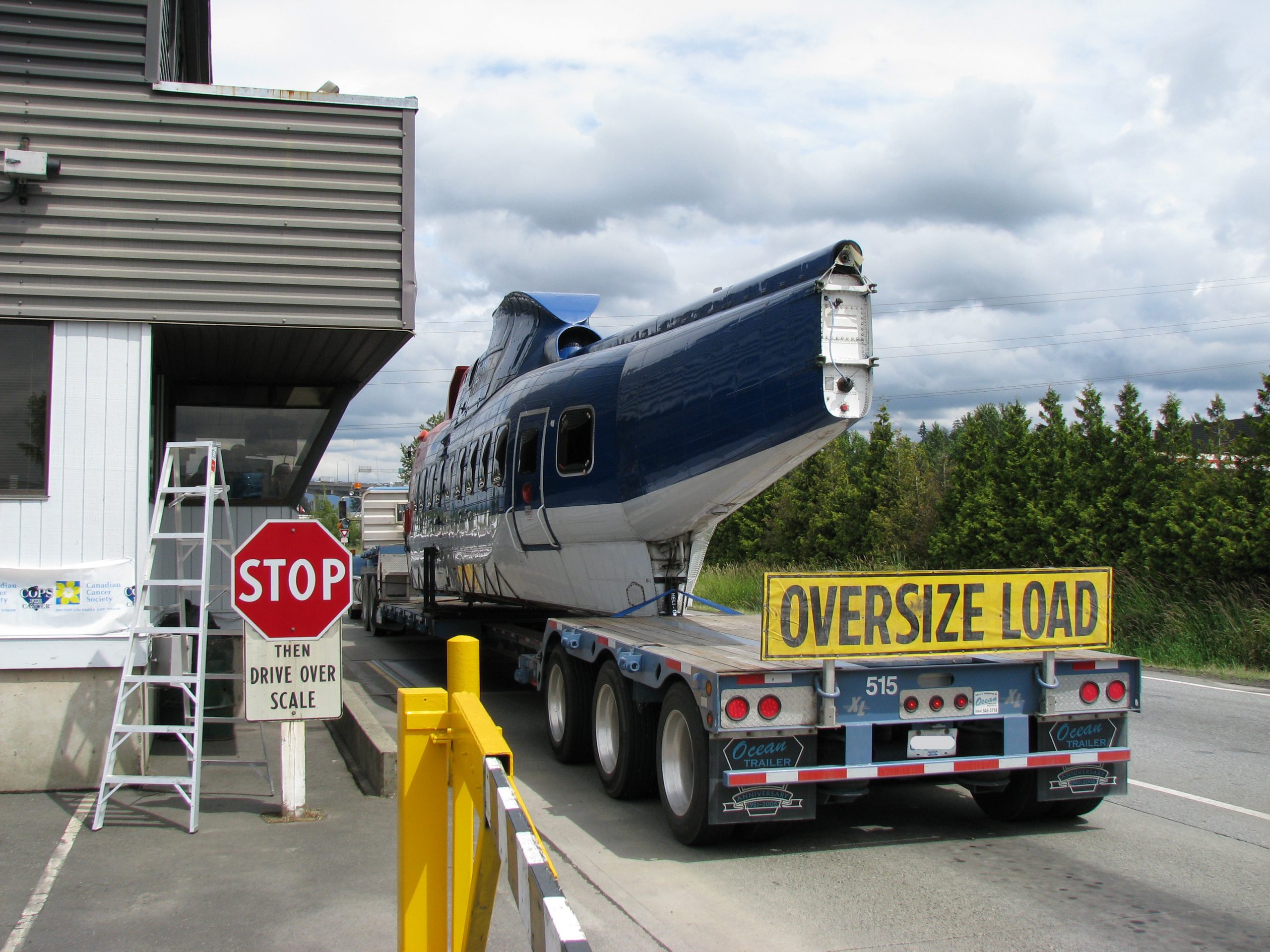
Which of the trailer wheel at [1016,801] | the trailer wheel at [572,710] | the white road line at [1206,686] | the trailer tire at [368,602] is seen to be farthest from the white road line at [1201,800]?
the trailer tire at [368,602]

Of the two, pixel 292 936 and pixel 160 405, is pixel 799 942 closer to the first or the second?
pixel 292 936

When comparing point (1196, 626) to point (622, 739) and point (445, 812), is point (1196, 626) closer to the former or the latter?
point (622, 739)

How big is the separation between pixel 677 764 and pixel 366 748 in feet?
9.20

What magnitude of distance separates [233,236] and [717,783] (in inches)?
227

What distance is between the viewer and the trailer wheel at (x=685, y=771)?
6.60 metres

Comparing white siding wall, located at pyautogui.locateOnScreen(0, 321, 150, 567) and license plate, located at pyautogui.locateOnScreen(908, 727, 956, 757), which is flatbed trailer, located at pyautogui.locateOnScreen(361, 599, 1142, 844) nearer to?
license plate, located at pyautogui.locateOnScreen(908, 727, 956, 757)

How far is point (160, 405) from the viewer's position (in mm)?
11242

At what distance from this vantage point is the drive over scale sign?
718cm

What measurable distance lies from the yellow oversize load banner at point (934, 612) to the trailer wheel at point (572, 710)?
3078 millimetres

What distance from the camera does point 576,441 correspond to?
10312mm

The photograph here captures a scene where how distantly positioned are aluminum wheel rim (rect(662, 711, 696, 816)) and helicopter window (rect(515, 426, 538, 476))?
442cm

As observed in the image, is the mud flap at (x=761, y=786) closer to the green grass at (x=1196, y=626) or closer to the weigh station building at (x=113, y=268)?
the weigh station building at (x=113, y=268)

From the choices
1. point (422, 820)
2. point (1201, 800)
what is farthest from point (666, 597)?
point (422, 820)

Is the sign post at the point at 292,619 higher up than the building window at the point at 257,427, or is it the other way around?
the building window at the point at 257,427
